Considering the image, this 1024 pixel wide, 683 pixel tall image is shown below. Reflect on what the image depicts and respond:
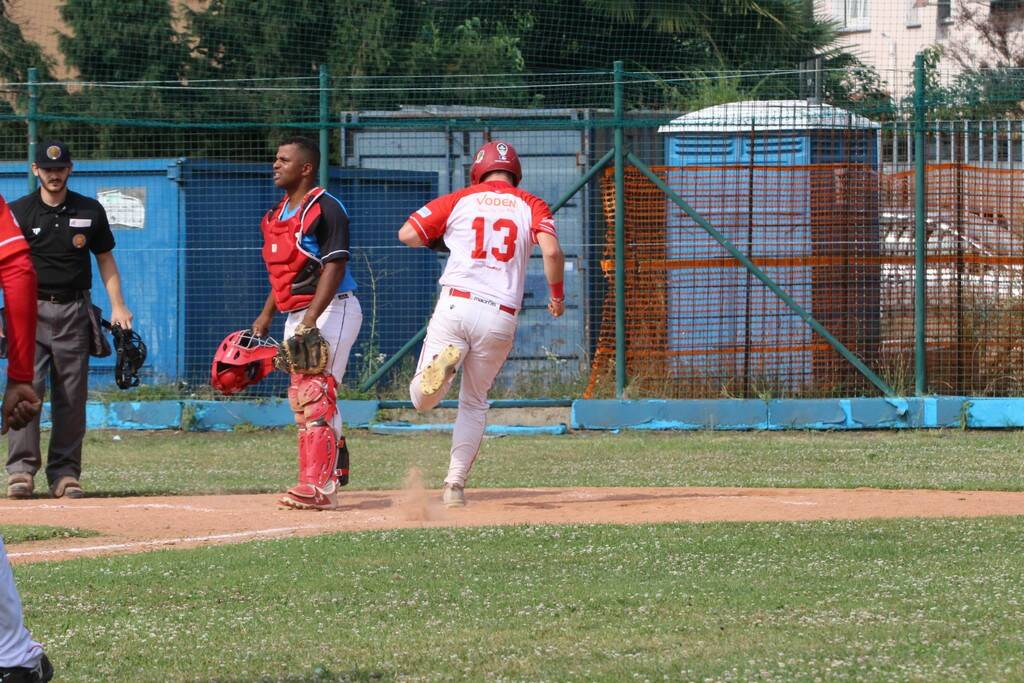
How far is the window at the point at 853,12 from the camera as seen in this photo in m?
41.6

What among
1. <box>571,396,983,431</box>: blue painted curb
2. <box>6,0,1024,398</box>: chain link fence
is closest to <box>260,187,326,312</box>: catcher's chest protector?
<box>6,0,1024,398</box>: chain link fence

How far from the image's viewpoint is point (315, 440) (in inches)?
336

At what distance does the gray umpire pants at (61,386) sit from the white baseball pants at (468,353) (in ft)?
7.73

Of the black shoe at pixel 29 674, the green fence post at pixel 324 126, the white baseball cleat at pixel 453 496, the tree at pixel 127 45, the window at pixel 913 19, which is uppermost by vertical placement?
the window at pixel 913 19

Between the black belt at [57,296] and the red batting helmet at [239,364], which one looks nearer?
the red batting helmet at [239,364]

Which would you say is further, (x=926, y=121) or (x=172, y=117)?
(x=172, y=117)

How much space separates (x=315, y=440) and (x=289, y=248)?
1.08m

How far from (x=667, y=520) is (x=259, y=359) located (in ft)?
8.29

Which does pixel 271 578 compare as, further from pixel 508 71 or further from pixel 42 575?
pixel 508 71

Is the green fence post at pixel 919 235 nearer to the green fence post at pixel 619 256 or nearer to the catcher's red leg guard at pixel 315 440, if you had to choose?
the green fence post at pixel 619 256

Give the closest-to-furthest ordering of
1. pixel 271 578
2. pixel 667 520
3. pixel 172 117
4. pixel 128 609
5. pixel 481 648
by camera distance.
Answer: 1. pixel 481 648
2. pixel 128 609
3. pixel 271 578
4. pixel 667 520
5. pixel 172 117

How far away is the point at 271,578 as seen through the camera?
645 centimetres

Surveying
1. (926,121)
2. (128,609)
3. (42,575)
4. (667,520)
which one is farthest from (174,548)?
(926,121)

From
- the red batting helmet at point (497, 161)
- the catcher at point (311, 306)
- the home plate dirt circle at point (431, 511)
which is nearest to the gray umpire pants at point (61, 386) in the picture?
the home plate dirt circle at point (431, 511)
